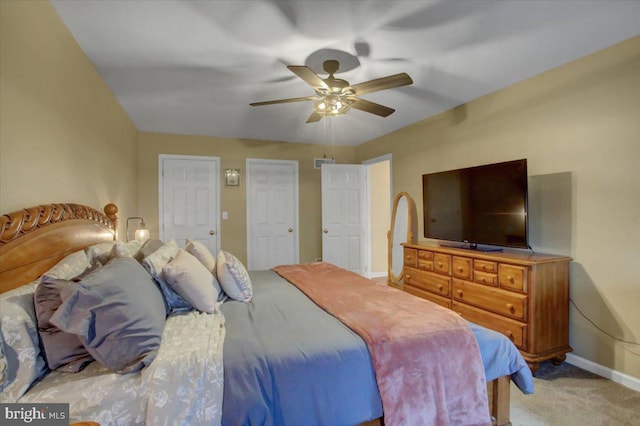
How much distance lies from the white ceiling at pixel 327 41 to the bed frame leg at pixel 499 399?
217 cm

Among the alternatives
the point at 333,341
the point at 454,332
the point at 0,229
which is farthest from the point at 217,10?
the point at 454,332

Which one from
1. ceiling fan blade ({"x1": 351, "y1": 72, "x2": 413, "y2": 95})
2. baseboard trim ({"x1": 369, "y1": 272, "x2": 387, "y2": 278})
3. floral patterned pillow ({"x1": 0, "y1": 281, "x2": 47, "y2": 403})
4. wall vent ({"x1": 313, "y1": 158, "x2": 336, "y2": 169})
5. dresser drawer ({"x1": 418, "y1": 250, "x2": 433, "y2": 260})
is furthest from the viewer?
baseboard trim ({"x1": 369, "y1": 272, "x2": 387, "y2": 278})

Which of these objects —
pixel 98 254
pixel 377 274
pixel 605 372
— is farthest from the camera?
pixel 377 274

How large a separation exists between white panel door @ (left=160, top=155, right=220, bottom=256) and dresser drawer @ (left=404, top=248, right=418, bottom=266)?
9.49ft

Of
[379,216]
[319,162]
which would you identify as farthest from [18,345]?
[379,216]

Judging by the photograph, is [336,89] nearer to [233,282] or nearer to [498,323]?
[233,282]

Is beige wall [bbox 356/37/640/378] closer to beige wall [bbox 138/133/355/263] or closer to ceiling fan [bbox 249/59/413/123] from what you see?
ceiling fan [bbox 249/59/413/123]

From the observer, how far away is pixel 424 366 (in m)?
1.37

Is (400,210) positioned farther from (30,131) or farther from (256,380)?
(30,131)

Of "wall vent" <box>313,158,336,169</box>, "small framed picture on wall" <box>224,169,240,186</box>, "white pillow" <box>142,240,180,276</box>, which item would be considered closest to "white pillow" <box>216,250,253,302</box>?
"white pillow" <box>142,240,180,276</box>

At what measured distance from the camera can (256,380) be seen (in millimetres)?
1176

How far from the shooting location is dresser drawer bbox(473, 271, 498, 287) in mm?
2609

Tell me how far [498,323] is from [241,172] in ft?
13.2

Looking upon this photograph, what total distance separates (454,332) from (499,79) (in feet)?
8.20
